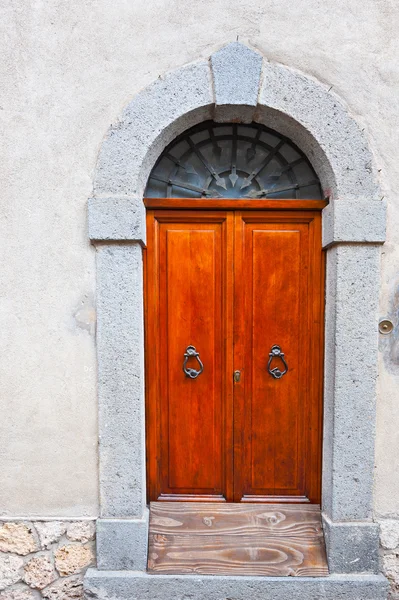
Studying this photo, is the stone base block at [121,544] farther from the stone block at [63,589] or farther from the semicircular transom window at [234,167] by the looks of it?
the semicircular transom window at [234,167]

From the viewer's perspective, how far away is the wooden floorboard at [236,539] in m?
2.58

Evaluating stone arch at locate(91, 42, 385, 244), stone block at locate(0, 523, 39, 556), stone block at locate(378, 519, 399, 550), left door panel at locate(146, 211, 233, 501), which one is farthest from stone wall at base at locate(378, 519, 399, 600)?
stone block at locate(0, 523, 39, 556)

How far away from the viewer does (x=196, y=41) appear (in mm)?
2523

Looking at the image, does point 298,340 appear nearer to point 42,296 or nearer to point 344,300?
point 344,300

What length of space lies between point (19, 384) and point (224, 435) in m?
1.49

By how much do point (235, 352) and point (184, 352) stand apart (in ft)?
1.22

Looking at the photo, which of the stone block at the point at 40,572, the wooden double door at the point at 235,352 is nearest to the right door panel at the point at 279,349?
the wooden double door at the point at 235,352

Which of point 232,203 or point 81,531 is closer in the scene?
point 81,531

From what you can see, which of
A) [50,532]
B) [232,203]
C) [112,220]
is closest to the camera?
[112,220]

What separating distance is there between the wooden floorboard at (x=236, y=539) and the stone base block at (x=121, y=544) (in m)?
0.10

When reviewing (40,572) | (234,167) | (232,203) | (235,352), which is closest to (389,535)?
(235,352)

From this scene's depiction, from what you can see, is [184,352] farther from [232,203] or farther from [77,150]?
[77,150]

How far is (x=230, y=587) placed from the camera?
2539 mm

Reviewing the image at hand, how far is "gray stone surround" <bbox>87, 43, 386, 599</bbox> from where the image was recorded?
2.52 meters
